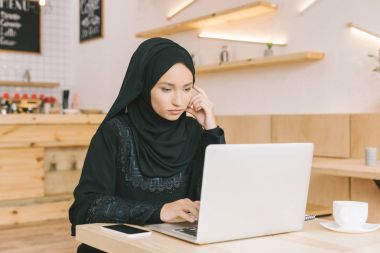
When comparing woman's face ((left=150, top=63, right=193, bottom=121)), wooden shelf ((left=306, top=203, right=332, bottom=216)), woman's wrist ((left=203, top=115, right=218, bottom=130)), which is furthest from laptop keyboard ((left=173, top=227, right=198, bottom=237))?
wooden shelf ((left=306, top=203, right=332, bottom=216))

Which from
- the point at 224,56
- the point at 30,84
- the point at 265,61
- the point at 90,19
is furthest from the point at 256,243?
the point at 30,84

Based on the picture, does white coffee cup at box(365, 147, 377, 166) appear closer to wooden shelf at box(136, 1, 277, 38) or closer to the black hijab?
the black hijab

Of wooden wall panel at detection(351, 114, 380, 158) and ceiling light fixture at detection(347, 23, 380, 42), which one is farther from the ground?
ceiling light fixture at detection(347, 23, 380, 42)

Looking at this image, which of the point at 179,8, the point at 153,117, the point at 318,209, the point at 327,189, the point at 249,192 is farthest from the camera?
the point at 179,8

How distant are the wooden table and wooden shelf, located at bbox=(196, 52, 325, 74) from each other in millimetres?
2454

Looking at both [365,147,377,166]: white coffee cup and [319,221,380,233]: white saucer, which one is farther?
[365,147,377,166]: white coffee cup

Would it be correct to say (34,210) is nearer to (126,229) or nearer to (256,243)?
(126,229)

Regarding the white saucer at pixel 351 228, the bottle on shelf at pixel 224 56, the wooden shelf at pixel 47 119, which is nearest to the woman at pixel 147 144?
the white saucer at pixel 351 228

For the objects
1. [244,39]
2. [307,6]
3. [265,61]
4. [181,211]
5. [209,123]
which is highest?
[307,6]

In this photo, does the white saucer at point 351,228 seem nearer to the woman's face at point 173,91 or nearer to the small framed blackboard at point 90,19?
the woman's face at point 173,91

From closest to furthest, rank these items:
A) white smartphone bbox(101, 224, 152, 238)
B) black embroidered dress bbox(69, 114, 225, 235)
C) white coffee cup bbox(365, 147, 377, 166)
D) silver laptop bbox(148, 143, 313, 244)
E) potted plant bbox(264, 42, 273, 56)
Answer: silver laptop bbox(148, 143, 313, 244), white smartphone bbox(101, 224, 152, 238), black embroidered dress bbox(69, 114, 225, 235), white coffee cup bbox(365, 147, 377, 166), potted plant bbox(264, 42, 273, 56)

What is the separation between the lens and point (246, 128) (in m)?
4.15

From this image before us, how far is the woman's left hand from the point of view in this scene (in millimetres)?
1782

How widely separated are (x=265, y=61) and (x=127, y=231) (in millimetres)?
2858
